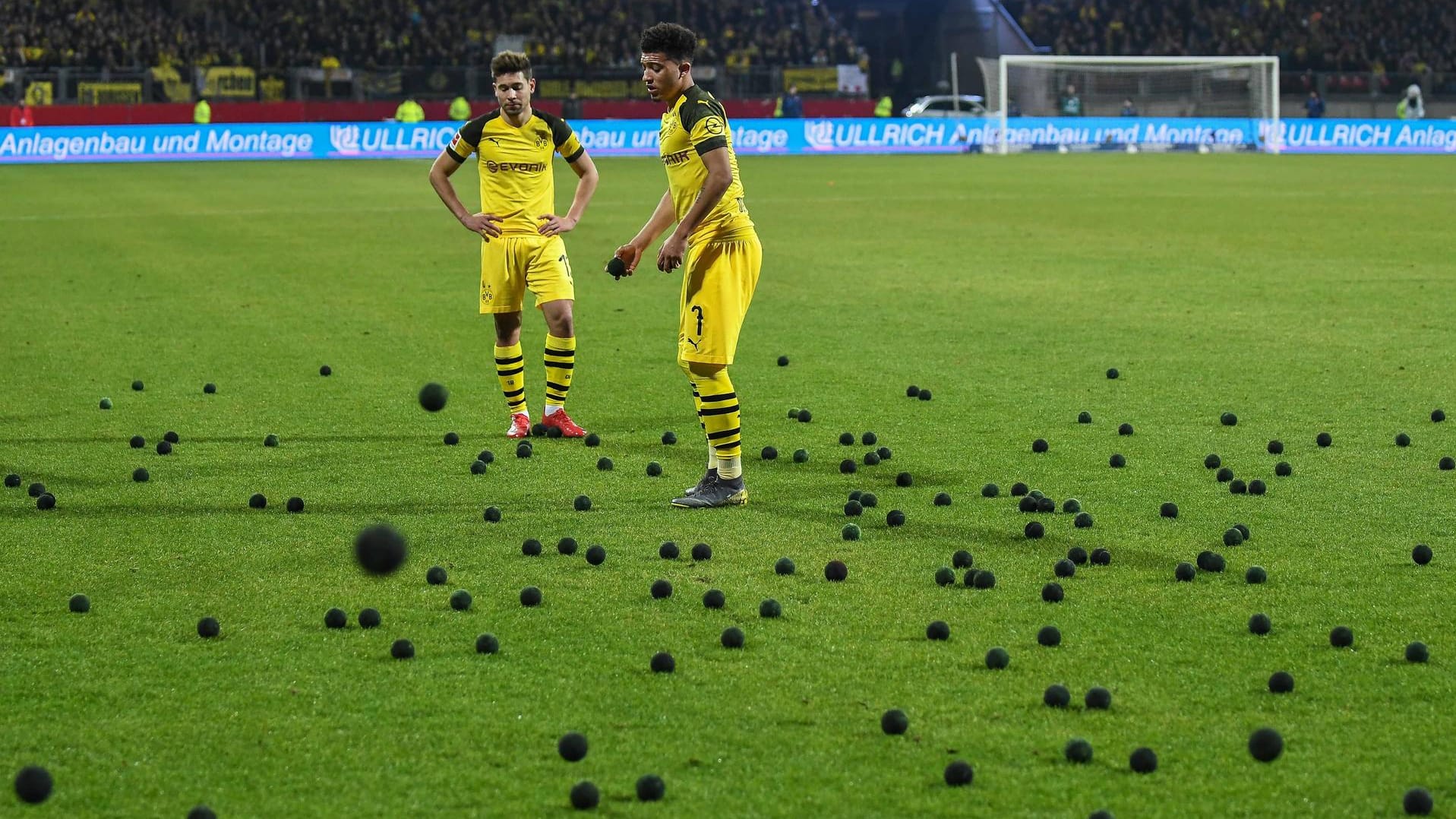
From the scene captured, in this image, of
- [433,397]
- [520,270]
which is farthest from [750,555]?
[520,270]

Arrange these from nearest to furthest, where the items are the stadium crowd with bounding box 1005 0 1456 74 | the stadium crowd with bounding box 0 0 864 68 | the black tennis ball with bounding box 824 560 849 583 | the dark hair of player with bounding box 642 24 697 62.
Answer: the black tennis ball with bounding box 824 560 849 583 < the dark hair of player with bounding box 642 24 697 62 < the stadium crowd with bounding box 0 0 864 68 < the stadium crowd with bounding box 1005 0 1456 74

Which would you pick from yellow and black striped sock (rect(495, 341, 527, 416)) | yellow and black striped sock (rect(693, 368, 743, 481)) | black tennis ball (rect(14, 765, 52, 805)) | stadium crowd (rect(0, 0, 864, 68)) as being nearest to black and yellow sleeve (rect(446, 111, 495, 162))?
yellow and black striped sock (rect(495, 341, 527, 416))

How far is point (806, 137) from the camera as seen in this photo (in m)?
57.9

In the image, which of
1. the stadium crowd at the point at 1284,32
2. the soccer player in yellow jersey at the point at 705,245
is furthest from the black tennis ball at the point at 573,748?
the stadium crowd at the point at 1284,32

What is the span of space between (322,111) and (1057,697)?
55.6 m

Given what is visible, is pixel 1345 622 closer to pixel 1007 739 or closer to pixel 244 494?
pixel 1007 739

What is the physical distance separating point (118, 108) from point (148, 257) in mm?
33638

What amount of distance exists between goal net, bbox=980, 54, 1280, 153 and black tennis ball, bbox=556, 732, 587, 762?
54.0 meters

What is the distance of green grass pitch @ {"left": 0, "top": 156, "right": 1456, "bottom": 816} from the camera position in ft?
18.1

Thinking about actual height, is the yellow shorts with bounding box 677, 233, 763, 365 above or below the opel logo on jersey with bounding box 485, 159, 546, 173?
below

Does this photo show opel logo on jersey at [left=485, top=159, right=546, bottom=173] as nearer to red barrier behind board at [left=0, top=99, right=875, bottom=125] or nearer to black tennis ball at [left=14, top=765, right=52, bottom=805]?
black tennis ball at [left=14, top=765, right=52, bottom=805]

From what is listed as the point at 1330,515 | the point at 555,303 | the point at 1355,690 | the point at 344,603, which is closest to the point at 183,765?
the point at 344,603

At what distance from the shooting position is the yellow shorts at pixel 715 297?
9336mm

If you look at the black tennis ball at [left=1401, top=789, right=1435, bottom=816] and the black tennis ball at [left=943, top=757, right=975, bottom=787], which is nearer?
the black tennis ball at [left=1401, top=789, right=1435, bottom=816]
